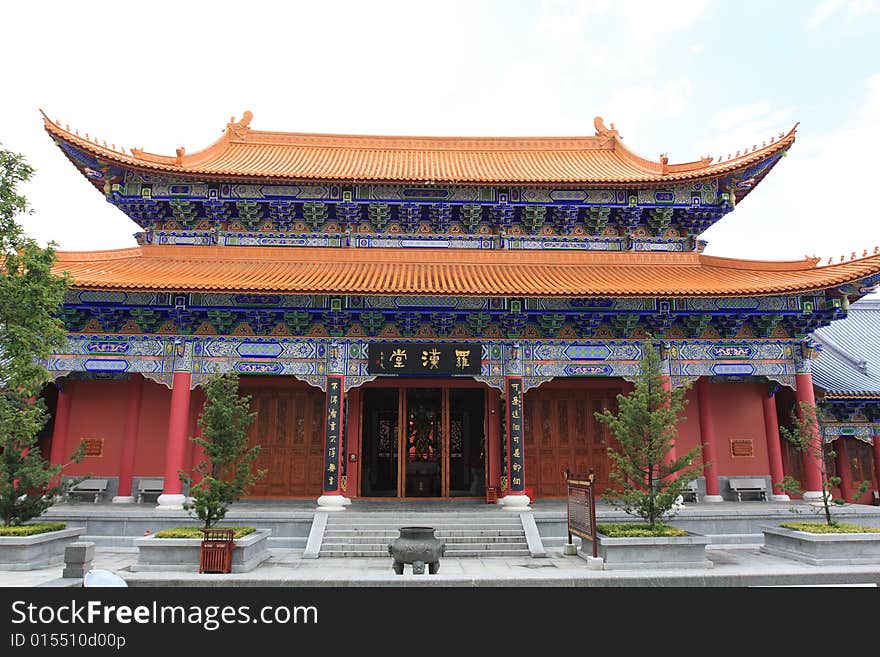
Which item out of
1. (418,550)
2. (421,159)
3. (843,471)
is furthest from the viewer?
(421,159)

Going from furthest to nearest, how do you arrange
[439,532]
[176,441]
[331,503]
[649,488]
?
1. [176,441]
2. [331,503]
3. [439,532]
4. [649,488]

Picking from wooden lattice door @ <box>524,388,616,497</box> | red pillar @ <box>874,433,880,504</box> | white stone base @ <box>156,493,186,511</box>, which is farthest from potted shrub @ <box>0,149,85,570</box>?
red pillar @ <box>874,433,880,504</box>

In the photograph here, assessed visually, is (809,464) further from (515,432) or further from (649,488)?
(515,432)

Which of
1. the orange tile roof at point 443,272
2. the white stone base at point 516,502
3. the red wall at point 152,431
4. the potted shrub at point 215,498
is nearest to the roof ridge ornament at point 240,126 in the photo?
the orange tile roof at point 443,272

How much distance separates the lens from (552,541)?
1220 cm

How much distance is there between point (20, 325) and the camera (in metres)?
9.99

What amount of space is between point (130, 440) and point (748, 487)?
16.5 meters

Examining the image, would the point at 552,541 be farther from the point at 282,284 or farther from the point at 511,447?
the point at 282,284

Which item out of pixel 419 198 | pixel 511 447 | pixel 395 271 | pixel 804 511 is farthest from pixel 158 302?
pixel 804 511

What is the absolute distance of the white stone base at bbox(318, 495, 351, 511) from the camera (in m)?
13.1

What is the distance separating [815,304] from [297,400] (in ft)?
45.2

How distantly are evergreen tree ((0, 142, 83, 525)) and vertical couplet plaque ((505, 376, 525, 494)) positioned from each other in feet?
31.8

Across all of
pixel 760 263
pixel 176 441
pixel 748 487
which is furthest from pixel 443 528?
pixel 760 263

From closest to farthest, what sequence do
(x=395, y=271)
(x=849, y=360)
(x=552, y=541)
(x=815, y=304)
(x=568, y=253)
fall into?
(x=552, y=541) < (x=815, y=304) < (x=395, y=271) < (x=568, y=253) < (x=849, y=360)
